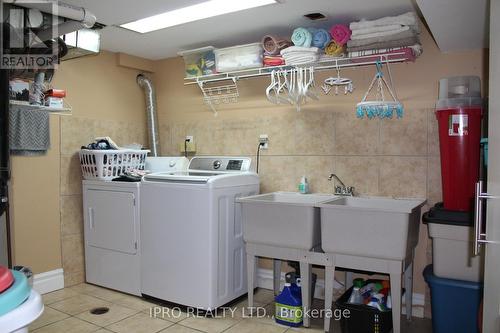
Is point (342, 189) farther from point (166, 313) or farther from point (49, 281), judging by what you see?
point (49, 281)

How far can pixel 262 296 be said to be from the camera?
3354 millimetres

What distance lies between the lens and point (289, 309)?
108 inches

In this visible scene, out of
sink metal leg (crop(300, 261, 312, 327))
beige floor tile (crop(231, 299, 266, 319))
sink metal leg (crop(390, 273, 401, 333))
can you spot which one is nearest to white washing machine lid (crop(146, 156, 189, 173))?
beige floor tile (crop(231, 299, 266, 319))

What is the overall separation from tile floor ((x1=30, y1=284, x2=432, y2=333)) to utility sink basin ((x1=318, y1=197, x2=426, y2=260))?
653 mm

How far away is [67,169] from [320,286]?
8.01 feet

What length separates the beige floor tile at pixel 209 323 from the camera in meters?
2.70

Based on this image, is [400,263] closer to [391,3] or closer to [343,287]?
[343,287]

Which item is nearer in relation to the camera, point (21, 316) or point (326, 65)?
point (21, 316)

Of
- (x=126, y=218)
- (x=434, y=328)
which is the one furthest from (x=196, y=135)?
(x=434, y=328)

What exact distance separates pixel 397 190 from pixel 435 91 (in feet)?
2.50

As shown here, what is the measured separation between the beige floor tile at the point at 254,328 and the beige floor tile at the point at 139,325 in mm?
473

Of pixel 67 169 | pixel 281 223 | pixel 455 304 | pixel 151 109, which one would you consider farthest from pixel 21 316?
pixel 151 109

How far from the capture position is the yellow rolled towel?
9.36 feet

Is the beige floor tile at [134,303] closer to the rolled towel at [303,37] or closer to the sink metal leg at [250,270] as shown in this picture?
the sink metal leg at [250,270]
